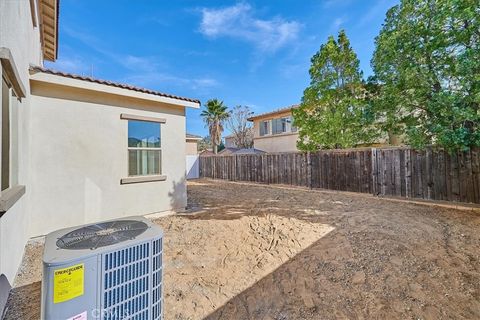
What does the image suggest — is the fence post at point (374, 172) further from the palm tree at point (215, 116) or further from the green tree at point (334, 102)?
the palm tree at point (215, 116)

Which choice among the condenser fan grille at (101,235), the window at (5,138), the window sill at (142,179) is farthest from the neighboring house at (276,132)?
the condenser fan grille at (101,235)

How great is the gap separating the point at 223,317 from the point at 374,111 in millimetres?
9204

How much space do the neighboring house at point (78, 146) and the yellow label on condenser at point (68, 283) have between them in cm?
218

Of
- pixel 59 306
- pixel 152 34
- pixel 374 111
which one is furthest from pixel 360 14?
pixel 59 306

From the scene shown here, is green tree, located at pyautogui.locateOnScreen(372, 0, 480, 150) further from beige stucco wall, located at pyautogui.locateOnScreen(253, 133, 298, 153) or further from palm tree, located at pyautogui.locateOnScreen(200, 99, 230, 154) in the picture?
palm tree, located at pyautogui.locateOnScreen(200, 99, 230, 154)

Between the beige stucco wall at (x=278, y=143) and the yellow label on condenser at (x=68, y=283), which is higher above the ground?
the beige stucco wall at (x=278, y=143)

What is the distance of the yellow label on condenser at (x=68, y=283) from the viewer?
1.39 meters

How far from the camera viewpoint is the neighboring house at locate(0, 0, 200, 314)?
3.47 meters

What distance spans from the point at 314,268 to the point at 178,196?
4.37 meters

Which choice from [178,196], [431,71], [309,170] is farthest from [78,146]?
[431,71]

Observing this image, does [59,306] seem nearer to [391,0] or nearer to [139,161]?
[139,161]

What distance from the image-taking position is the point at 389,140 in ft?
36.6

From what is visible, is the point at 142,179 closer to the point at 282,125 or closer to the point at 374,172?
the point at 374,172

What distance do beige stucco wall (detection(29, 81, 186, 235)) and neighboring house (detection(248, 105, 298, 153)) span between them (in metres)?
12.4
